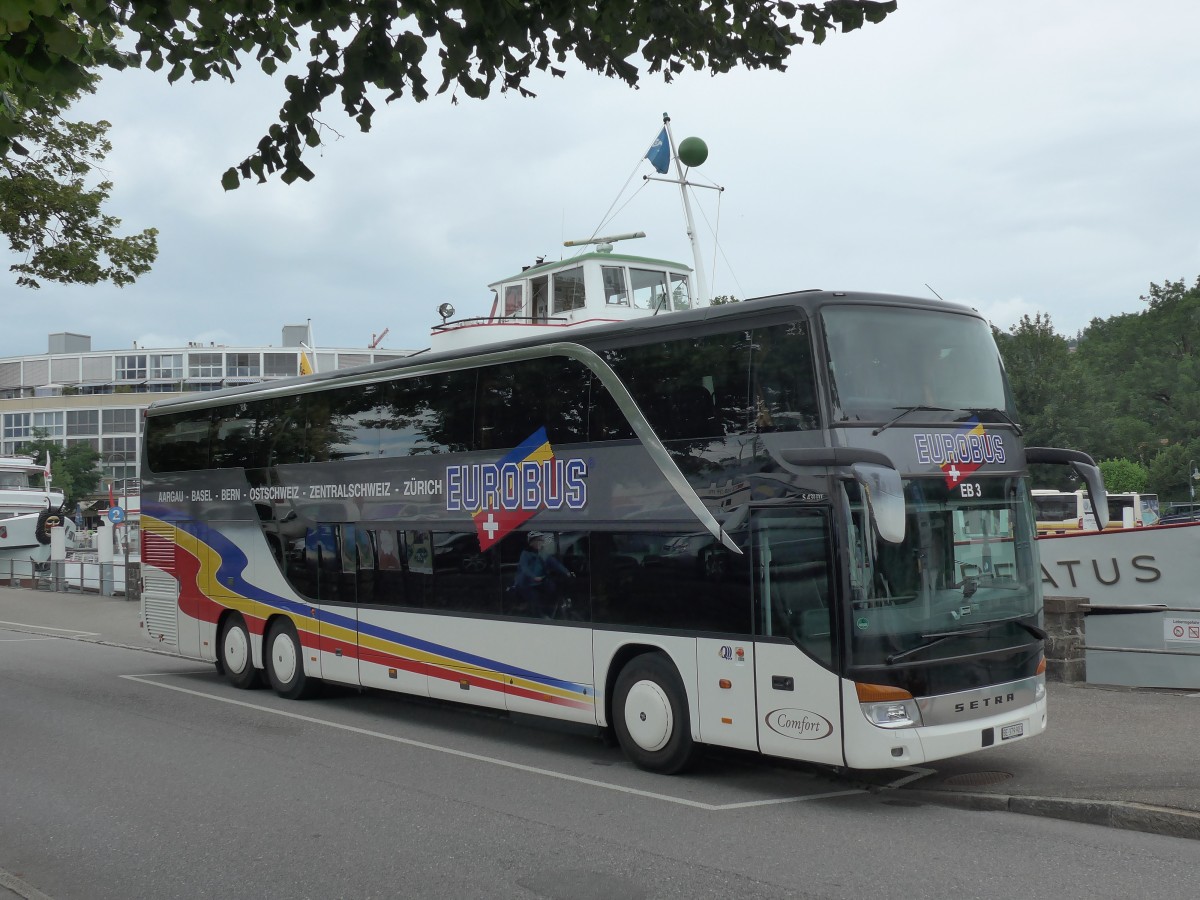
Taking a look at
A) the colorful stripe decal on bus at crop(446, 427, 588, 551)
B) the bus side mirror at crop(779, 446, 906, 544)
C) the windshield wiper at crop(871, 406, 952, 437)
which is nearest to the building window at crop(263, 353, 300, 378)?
the colorful stripe decal on bus at crop(446, 427, 588, 551)

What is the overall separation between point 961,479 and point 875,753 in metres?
2.17

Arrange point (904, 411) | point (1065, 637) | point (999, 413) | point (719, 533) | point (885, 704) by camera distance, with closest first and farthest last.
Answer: point (885, 704) < point (904, 411) < point (719, 533) < point (999, 413) < point (1065, 637)

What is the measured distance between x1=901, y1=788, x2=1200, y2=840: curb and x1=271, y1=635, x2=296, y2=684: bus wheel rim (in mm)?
8338

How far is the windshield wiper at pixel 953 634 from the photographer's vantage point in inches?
327

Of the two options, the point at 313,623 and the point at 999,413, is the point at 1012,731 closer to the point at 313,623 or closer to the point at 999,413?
the point at 999,413

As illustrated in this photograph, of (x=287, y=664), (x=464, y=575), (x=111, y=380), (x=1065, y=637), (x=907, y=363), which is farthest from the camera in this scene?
(x=111, y=380)

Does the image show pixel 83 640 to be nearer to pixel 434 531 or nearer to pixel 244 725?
pixel 244 725

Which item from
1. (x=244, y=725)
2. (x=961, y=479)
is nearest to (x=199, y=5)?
(x=961, y=479)

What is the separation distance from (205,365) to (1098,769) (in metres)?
121

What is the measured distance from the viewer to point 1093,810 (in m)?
7.84

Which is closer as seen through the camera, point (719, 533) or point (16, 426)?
point (719, 533)

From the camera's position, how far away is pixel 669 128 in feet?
63.6

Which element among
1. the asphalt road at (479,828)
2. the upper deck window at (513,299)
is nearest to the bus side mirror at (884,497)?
the asphalt road at (479,828)

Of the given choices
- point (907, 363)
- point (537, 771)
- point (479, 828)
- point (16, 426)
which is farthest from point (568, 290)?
Answer: point (16, 426)
